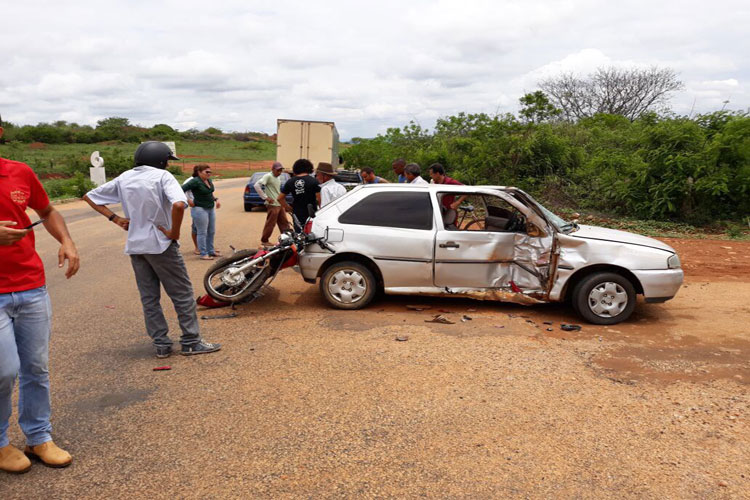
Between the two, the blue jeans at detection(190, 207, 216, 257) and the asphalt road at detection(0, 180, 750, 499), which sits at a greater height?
the blue jeans at detection(190, 207, 216, 257)

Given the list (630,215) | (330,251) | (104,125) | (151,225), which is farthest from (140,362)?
(104,125)

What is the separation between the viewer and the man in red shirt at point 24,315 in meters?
3.01

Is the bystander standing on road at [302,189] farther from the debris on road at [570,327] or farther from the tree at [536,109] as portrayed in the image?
the tree at [536,109]

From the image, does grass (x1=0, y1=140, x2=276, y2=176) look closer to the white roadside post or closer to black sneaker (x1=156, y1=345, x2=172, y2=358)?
the white roadside post

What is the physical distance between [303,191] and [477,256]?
10.5ft

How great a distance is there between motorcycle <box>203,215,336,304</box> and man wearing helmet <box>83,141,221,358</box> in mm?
1615

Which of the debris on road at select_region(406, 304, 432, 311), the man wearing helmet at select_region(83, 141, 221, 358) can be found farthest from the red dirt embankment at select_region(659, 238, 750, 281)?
the man wearing helmet at select_region(83, 141, 221, 358)

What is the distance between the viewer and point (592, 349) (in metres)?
5.44

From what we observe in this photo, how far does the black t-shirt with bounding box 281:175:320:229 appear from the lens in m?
8.55

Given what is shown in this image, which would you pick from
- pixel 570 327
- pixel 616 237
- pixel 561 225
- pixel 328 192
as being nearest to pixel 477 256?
pixel 561 225

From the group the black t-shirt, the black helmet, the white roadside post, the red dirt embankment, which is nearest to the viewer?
the black helmet

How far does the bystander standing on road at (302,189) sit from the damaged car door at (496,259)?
267 centimetres

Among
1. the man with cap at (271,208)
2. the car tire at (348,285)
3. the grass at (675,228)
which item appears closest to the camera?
the car tire at (348,285)

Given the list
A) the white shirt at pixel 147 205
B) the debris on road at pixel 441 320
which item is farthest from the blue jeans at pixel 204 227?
the debris on road at pixel 441 320
